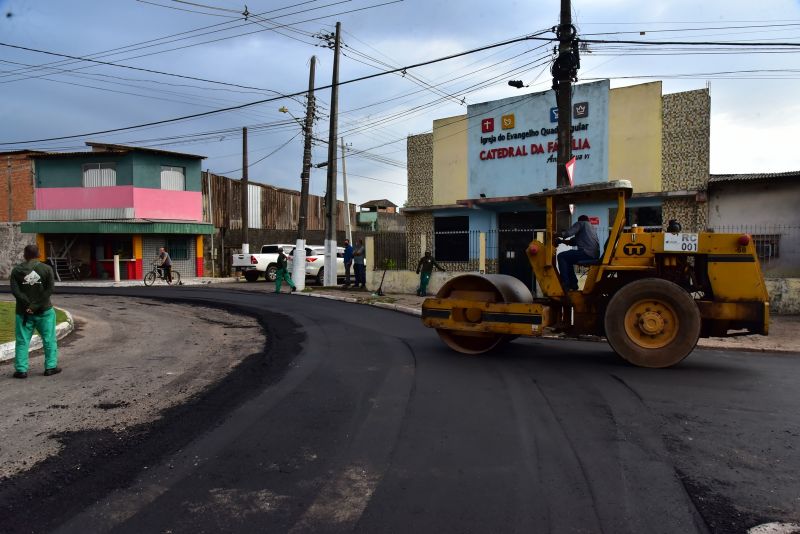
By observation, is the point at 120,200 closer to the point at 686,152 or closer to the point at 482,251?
the point at 482,251

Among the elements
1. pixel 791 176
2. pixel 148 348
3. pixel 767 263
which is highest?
pixel 791 176

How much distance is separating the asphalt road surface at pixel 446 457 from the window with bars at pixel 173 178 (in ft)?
82.2

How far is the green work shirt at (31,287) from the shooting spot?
23.9 ft

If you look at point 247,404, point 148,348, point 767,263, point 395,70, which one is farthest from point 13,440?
point 767,263

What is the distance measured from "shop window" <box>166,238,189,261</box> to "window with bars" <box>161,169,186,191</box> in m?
2.76

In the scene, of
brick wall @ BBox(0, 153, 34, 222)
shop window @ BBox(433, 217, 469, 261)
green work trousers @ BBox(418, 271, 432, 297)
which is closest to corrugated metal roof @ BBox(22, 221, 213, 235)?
brick wall @ BBox(0, 153, 34, 222)

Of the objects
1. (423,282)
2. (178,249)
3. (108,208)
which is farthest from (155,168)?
(423,282)

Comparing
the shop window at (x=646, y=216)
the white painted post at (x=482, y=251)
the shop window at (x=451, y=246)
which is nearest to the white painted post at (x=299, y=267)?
the shop window at (x=451, y=246)

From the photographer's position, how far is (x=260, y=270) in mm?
27562

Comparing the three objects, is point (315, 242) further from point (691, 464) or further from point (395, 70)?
point (691, 464)

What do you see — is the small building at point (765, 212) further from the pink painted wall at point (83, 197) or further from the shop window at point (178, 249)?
the pink painted wall at point (83, 197)

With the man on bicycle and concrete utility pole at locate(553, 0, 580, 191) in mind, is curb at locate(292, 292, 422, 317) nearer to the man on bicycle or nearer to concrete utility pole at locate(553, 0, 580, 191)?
concrete utility pole at locate(553, 0, 580, 191)

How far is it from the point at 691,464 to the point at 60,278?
3091cm

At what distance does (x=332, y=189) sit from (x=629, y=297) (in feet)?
56.3
